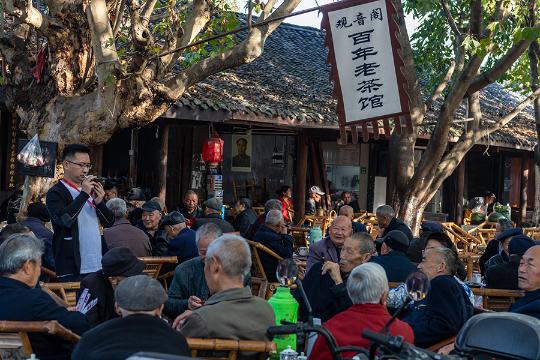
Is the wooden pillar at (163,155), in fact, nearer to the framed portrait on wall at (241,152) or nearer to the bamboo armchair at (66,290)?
the framed portrait on wall at (241,152)

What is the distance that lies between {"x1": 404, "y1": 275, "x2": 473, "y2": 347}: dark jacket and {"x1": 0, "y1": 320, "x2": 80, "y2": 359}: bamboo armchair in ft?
6.74

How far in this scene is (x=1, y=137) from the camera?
45.6 ft

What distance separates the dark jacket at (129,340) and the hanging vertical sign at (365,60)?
5.02 metres

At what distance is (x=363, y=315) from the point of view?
14.2ft

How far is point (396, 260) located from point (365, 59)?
249 cm

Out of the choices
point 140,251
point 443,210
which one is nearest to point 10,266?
point 140,251

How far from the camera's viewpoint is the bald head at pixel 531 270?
5465 millimetres

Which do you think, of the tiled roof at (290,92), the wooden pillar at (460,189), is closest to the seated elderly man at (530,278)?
the tiled roof at (290,92)

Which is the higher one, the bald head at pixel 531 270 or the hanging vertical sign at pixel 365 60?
the hanging vertical sign at pixel 365 60

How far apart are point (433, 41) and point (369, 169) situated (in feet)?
11.8

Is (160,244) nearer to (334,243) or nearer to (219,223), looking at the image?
(219,223)

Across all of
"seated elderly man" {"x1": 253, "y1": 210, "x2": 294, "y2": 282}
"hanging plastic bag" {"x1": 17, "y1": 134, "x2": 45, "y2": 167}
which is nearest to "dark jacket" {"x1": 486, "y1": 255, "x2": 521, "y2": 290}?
"seated elderly man" {"x1": 253, "y1": 210, "x2": 294, "y2": 282}

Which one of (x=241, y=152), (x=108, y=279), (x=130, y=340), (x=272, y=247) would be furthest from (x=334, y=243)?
(x=241, y=152)

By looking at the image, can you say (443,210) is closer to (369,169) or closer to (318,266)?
(369,169)
